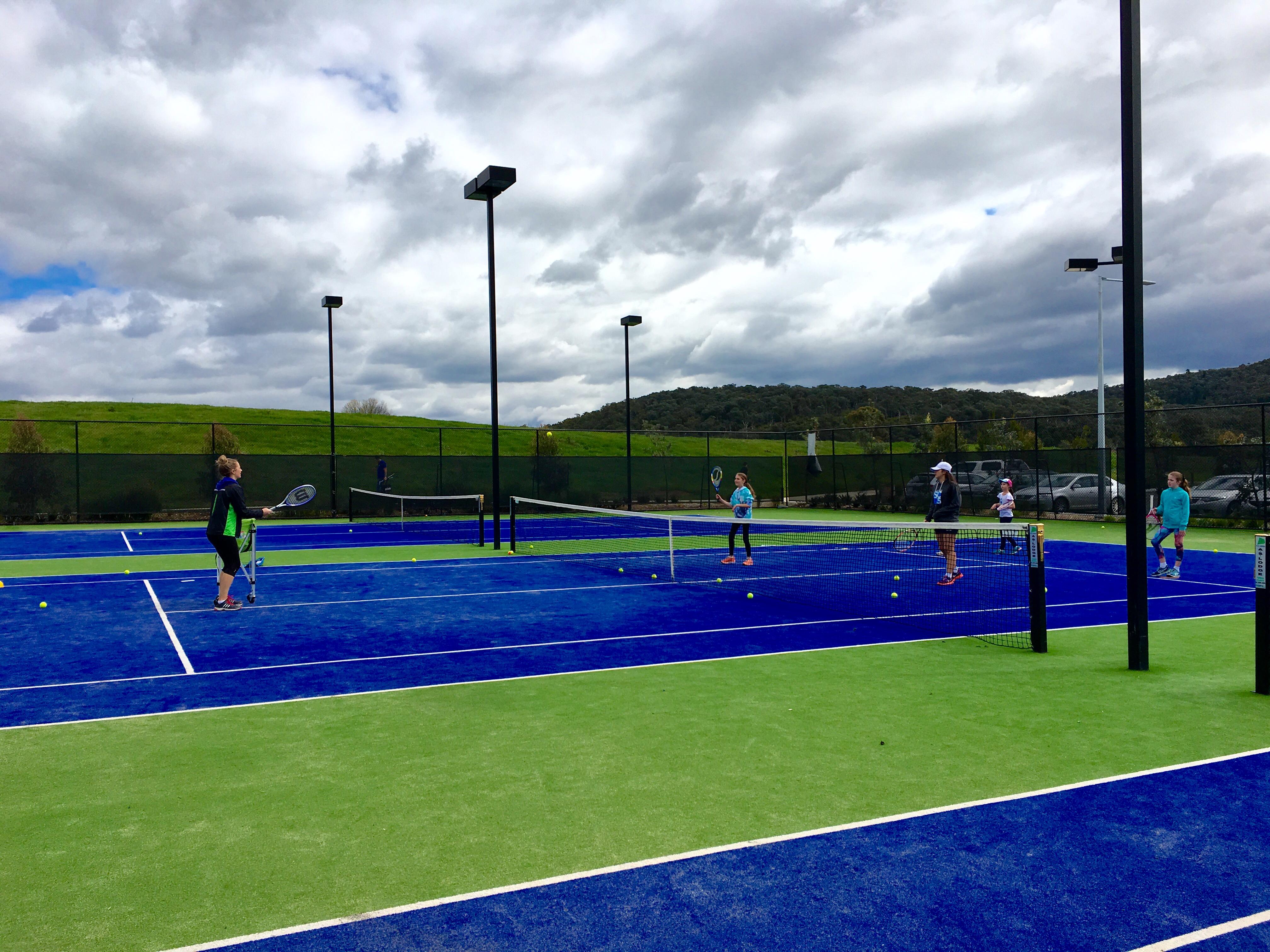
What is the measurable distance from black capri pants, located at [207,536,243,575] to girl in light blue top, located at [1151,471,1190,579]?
1232 centimetres

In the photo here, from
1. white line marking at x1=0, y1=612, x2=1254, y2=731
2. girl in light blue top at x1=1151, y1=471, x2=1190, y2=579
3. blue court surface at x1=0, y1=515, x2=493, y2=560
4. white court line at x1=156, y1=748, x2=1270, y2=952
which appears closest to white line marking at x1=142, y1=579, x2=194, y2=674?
white line marking at x1=0, y1=612, x2=1254, y2=731

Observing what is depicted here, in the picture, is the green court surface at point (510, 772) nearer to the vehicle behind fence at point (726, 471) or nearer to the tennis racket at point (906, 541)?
the tennis racket at point (906, 541)

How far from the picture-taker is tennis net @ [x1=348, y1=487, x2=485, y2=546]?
75.3 ft

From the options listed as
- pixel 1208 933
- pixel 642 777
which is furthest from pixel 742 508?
pixel 1208 933

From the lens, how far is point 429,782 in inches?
189

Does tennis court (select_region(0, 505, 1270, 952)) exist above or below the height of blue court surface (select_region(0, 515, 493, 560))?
below

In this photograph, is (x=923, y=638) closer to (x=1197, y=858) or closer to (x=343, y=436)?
(x=1197, y=858)

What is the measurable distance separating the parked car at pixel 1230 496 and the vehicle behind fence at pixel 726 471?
0.11 feet

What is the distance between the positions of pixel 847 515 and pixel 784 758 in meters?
25.0

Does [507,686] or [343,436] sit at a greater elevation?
[343,436]

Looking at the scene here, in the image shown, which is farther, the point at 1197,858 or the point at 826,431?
the point at 826,431

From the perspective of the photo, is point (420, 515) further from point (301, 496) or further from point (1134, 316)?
point (1134, 316)

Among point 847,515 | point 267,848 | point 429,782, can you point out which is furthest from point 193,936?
point 847,515

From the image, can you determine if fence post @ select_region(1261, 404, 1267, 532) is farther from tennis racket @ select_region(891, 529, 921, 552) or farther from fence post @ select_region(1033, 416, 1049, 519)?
tennis racket @ select_region(891, 529, 921, 552)
